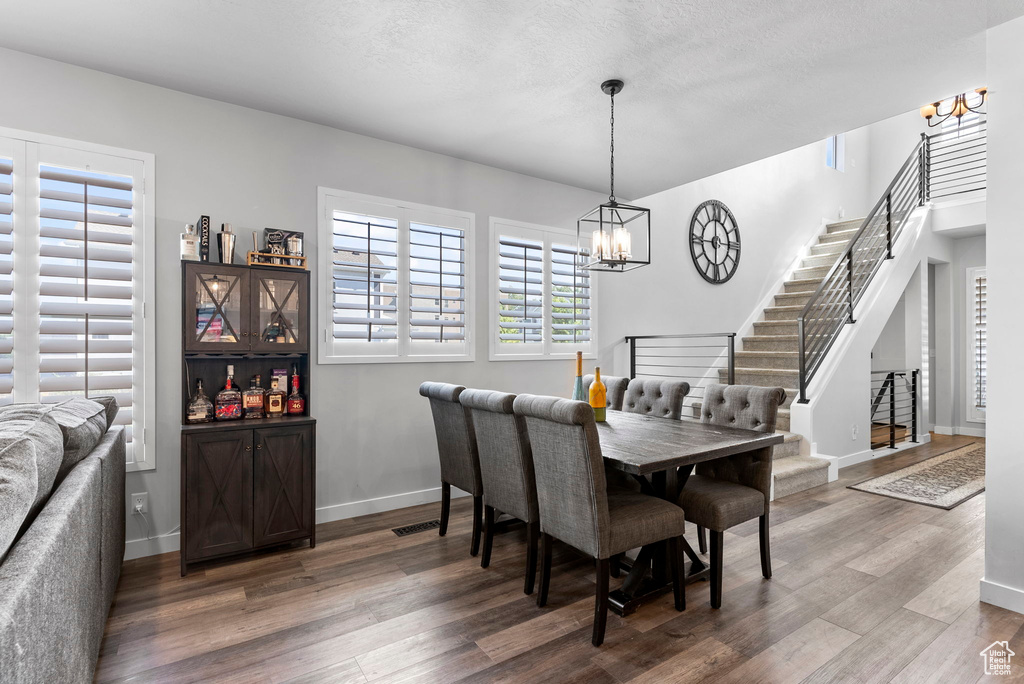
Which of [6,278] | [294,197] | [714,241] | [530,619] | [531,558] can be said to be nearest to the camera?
[530,619]

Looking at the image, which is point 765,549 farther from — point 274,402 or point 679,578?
point 274,402

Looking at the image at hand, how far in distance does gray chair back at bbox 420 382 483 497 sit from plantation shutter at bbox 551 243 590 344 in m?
1.77

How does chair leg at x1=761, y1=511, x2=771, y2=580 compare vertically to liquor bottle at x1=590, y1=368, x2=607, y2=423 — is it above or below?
below

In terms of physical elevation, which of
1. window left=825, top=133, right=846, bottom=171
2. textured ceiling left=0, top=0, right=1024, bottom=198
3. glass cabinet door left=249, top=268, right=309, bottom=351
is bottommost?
glass cabinet door left=249, top=268, right=309, bottom=351

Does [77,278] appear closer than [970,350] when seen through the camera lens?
Yes

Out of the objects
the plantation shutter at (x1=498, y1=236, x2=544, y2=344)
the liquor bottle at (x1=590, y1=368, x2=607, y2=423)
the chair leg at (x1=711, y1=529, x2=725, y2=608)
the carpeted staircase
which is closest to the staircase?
the carpeted staircase

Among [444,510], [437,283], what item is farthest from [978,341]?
[444,510]

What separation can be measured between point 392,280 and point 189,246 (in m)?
1.31

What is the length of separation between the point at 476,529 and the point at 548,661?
1116 mm

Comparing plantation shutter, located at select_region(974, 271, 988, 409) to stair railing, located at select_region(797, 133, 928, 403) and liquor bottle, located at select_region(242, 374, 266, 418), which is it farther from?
liquor bottle, located at select_region(242, 374, 266, 418)

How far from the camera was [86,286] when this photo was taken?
2.85 m

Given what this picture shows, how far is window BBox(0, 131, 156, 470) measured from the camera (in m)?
2.68

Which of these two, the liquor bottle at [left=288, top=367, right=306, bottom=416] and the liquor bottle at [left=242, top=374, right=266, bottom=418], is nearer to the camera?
the liquor bottle at [left=242, top=374, right=266, bottom=418]

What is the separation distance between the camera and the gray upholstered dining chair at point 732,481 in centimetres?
246
